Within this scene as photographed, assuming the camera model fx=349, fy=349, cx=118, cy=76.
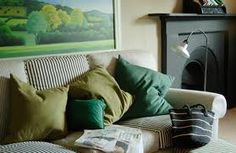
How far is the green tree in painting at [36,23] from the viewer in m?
2.58

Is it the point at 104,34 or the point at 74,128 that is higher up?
the point at 104,34

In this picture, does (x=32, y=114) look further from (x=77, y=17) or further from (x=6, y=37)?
(x=77, y=17)

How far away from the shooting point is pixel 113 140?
75.2 inches

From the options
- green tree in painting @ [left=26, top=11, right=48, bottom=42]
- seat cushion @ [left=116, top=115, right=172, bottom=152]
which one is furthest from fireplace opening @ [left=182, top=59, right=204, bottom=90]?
green tree in painting @ [left=26, top=11, right=48, bottom=42]

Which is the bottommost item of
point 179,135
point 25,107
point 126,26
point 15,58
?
point 179,135

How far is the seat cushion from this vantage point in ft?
7.12

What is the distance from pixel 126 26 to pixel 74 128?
1.34 meters

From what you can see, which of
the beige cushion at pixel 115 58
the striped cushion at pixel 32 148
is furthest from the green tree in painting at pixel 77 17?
the striped cushion at pixel 32 148

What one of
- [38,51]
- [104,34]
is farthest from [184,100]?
[38,51]

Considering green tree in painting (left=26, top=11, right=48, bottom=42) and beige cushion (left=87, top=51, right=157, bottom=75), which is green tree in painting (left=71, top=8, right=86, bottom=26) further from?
beige cushion (left=87, top=51, right=157, bottom=75)

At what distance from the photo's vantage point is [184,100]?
2.67 meters

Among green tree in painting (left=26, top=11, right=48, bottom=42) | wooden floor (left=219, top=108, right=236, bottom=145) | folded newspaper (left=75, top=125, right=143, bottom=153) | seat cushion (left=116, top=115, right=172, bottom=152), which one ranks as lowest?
wooden floor (left=219, top=108, right=236, bottom=145)

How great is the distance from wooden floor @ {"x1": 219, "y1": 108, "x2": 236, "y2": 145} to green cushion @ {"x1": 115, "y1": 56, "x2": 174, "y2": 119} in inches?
42.5

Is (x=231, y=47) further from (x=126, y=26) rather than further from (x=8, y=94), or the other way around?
(x=8, y=94)
